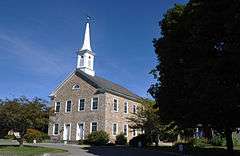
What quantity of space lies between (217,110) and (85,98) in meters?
30.4

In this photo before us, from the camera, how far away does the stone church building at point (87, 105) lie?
1857 inches

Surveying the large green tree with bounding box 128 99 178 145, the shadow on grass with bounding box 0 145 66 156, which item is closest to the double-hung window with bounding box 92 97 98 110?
the large green tree with bounding box 128 99 178 145

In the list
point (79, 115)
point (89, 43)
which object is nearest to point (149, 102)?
point (79, 115)

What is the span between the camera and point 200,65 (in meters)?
19.2

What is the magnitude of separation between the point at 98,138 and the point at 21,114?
13255 mm

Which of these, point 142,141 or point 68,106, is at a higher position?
point 68,106

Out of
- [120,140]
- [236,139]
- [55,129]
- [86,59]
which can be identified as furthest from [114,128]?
[236,139]

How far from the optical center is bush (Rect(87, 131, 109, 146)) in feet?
140

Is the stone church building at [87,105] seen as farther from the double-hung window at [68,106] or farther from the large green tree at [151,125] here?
the large green tree at [151,125]

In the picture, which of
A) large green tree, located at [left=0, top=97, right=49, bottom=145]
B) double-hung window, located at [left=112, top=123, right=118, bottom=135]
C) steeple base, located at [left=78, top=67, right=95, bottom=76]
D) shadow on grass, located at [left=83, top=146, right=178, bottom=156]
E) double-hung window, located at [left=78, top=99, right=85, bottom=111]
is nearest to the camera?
shadow on grass, located at [left=83, top=146, right=178, bottom=156]

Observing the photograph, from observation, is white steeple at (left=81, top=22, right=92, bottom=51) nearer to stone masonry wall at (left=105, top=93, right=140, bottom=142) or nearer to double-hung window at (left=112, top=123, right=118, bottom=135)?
stone masonry wall at (left=105, top=93, right=140, bottom=142)

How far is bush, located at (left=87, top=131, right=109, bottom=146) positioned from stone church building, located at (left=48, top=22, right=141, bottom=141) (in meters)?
2.18

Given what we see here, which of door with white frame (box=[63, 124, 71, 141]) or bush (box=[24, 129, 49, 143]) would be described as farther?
door with white frame (box=[63, 124, 71, 141])

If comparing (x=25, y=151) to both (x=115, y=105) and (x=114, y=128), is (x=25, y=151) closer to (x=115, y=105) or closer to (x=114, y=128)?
(x=114, y=128)
